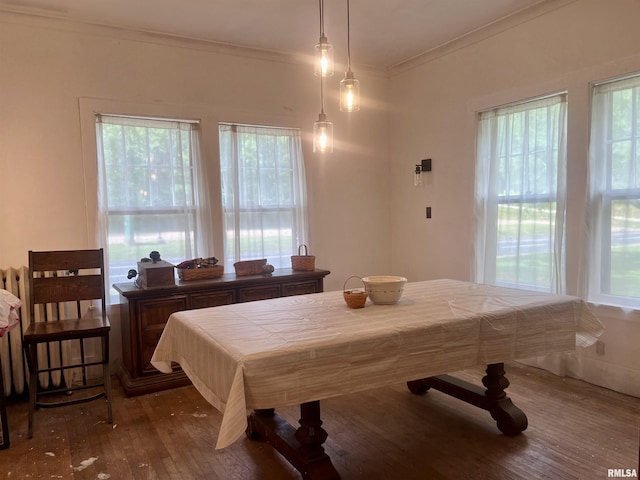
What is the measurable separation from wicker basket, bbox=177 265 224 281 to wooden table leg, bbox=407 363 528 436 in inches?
76.5

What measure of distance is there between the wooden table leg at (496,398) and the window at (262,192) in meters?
2.12

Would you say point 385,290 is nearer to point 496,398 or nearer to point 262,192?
point 496,398

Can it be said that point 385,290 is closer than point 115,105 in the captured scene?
Yes

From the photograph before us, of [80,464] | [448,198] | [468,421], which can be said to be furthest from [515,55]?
[80,464]

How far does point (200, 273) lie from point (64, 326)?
3.38 feet

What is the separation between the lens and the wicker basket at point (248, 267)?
12.4 ft

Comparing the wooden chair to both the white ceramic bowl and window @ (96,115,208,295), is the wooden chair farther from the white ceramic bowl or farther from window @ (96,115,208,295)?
the white ceramic bowl

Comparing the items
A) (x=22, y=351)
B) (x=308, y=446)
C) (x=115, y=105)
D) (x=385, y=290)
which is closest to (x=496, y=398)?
(x=385, y=290)

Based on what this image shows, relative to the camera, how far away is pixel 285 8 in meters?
3.35

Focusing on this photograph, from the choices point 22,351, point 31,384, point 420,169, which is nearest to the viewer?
point 31,384

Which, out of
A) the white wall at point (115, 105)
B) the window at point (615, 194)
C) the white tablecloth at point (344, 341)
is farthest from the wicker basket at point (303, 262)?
the window at point (615, 194)

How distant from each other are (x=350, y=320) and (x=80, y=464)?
1587 mm

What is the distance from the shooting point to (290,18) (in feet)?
11.6

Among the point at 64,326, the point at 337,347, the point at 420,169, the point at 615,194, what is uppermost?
the point at 420,169
